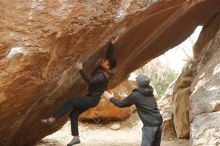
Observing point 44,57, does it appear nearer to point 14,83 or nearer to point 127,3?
point 14,83

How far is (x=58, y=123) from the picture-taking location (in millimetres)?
11578

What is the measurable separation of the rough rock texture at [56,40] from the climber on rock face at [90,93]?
0.87 ft

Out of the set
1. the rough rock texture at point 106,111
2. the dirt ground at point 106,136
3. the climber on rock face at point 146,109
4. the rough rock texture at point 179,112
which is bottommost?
the dirt ground at point 106,136

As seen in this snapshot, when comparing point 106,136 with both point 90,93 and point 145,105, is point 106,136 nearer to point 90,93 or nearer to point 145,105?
point 90,93

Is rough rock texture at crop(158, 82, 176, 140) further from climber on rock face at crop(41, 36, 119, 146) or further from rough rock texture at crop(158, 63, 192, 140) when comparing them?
climber on rock face at crop(41, 36, 119, 146)

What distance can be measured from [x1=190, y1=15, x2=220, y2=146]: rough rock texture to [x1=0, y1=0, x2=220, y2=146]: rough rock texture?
43.6 inches

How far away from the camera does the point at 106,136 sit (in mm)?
14875

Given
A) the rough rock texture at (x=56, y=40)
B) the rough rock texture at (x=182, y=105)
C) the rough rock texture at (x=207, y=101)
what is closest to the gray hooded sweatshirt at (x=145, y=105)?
the rough rock texture at (x=207, y=101)

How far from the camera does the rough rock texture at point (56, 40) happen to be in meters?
7.48

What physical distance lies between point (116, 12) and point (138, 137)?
285 inches

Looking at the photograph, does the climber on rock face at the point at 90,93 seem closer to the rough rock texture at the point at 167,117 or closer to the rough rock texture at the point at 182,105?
the rough rock texture at the point at 182,105

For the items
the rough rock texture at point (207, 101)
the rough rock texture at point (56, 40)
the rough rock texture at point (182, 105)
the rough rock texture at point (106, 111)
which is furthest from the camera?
the rough rock texture at point (106, 111)

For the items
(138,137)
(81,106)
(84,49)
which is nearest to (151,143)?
(81,106)

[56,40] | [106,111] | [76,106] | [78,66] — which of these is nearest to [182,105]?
[106,111]
